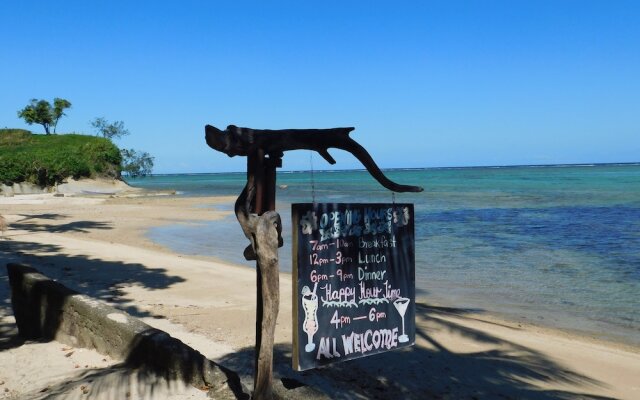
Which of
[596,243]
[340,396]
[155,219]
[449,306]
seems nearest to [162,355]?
[340,396]

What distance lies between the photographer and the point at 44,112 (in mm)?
69312

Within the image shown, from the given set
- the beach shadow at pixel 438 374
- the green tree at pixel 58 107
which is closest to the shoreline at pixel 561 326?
the beach shadow at pixel 438 374

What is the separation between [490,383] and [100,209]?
2833 cm

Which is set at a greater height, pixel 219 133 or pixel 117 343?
pixel 219 133

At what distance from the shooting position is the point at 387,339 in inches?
173

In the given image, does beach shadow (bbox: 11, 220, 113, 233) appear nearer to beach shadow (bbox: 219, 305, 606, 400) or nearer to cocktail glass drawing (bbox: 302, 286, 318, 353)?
beach shadow (bbox: 219, 305, 606, 400)

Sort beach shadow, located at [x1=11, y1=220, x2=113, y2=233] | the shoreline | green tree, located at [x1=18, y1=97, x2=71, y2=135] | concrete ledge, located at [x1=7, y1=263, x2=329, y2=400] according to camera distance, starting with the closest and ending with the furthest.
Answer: concrete ledge, located at [x1=7, y1=263, x2=329, y2=400], the shoreline, beach shadow, located at [x1=11, y1=220, x2=113, y2=233], green tree, located at [x1=18, y1=97, x2=71, y2=135]

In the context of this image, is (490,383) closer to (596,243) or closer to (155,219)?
(596,243)

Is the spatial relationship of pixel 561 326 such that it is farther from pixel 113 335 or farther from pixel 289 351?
pixel 113 335

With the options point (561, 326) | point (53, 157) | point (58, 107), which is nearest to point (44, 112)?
point (58, 107)

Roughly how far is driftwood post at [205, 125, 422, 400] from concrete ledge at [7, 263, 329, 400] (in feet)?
1.48

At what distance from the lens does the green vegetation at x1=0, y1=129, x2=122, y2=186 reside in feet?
147

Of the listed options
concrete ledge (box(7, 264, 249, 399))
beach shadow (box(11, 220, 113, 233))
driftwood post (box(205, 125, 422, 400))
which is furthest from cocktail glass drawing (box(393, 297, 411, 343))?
beach shadow (box(11, 220, 113, 233))

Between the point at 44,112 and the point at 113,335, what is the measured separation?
235ft
